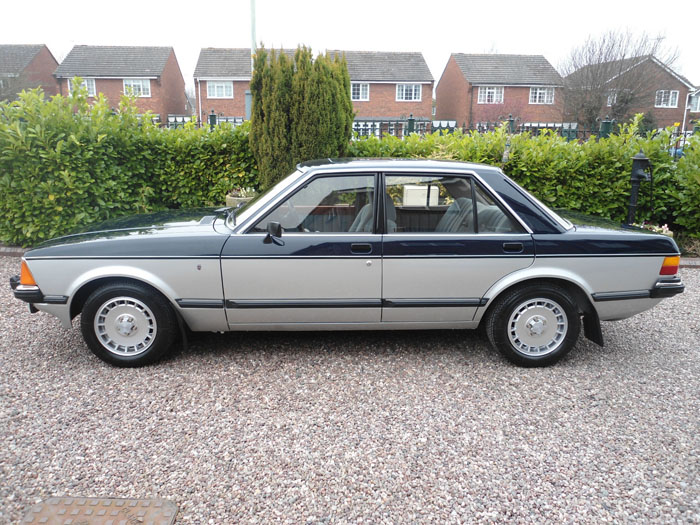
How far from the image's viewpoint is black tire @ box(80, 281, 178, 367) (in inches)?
159

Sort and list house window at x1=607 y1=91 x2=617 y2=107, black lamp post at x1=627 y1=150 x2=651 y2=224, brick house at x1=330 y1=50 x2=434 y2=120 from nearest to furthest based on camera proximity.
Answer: black lamp post at x1=627 y1=150 x2=651 y2=224 < house window at x1=607 y1=91 x2=617 y2=107 < brick house at x1=330 y1=50 x2=434 y2=120

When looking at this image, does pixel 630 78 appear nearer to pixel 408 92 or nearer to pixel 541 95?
pixel 541 95

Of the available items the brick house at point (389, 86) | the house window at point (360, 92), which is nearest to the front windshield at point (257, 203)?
the brick house at point (389, 86)

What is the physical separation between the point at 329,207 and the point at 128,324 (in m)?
1.81

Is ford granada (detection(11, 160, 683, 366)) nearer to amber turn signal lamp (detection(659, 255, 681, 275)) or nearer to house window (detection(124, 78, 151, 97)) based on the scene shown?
amber turn signal lamp (detection(659, 255, 681, 275))

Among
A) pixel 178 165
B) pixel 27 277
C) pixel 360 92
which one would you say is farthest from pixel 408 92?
pixel 27 277

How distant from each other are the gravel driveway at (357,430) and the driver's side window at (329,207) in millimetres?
1132

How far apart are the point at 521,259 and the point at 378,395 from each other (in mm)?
1534

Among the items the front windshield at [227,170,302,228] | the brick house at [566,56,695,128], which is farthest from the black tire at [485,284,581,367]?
the brick house at [566,56,695,128]

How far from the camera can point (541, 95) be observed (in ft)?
146

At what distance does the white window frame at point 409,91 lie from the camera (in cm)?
4366

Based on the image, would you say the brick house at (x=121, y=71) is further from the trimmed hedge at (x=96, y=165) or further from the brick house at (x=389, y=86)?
the trimmed hedge at (x=96, y=165)

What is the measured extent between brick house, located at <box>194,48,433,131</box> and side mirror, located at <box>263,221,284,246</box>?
40.6m

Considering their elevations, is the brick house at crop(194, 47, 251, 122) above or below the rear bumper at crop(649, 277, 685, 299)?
above
